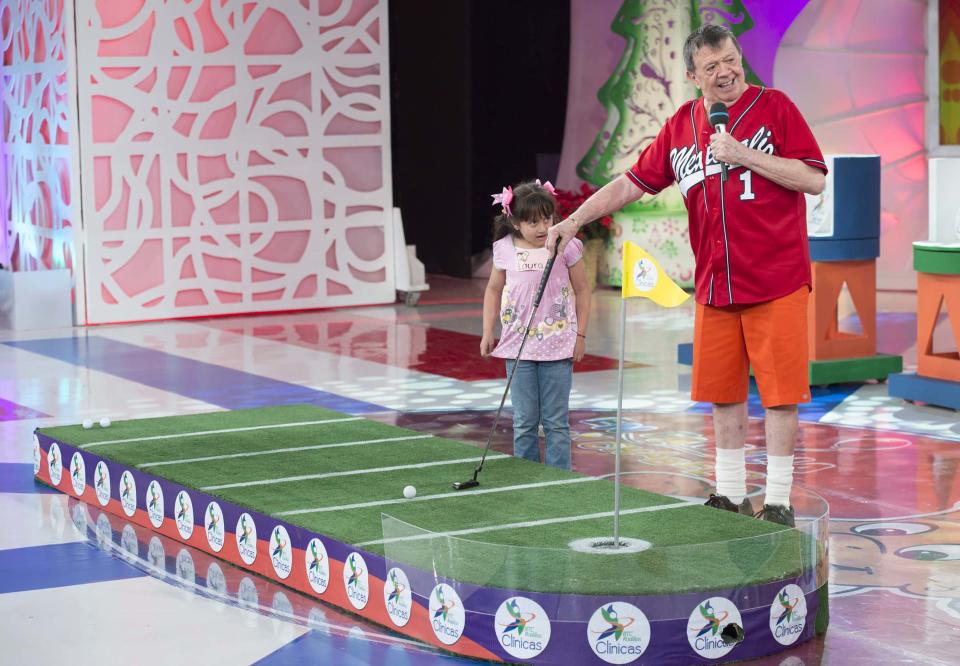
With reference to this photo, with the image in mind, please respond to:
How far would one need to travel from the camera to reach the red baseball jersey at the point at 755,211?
13.8 ft

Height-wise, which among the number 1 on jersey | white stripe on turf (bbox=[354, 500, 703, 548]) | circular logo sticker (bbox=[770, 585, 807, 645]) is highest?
the number 1 on jersey

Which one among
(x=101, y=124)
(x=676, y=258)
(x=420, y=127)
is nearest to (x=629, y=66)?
(x=676, y=258)

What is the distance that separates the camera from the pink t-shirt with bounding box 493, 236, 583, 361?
5336mm

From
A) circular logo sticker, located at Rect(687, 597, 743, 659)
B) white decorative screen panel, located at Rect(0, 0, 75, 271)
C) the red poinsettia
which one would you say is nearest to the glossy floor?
circular logo sticker, located at Rect(687, 597, 743, 659)

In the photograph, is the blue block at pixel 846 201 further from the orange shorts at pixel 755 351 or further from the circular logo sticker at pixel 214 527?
the circular logo sticker at pixel 214 527

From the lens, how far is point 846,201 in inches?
315

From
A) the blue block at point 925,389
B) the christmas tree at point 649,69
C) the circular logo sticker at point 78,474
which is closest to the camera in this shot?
the circular logo sticker at point 78,474

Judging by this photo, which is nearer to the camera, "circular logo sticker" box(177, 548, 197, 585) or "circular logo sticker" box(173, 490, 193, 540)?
"circular logo sticker" box(177, 548, 197, 585)

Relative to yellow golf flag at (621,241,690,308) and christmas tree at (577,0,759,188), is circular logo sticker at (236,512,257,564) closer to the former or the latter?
yellow golf flag at (621,241,690,308)

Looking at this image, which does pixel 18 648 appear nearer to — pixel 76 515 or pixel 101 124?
pixel 76 515

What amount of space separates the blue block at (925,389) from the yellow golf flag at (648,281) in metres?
3.52

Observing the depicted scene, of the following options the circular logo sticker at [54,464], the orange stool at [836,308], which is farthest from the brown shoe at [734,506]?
the orange stool at [836,308]

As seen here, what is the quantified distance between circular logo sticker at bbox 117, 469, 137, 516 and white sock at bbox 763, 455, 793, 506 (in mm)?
2175

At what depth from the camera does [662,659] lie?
3.55m
